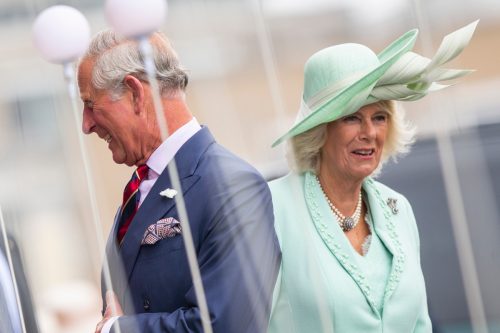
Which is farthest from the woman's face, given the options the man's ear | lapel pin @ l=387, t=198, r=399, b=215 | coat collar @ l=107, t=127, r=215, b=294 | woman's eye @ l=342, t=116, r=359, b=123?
the man's ear

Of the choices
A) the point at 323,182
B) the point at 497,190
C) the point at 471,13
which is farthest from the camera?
the point at 497,190

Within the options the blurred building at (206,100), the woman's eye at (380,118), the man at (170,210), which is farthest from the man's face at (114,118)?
the woman's eye at (380,118)

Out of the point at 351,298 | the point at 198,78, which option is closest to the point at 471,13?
the point at 198,78

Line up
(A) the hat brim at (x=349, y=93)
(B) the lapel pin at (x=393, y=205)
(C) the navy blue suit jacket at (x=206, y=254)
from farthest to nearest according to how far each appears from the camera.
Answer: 1. (B) the lapel pin at (x=393, y=205)
2. (A) the hat brim at (x=349, y=93)
3. (C) the navy blue suit jacket at (x=206, y=254)

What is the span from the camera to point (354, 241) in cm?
165

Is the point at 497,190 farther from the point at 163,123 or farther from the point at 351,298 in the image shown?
the point at 163,123

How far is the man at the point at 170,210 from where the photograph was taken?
56.2 inches

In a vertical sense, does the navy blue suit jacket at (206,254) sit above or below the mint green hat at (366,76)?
below

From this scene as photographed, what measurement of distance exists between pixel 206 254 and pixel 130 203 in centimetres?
16

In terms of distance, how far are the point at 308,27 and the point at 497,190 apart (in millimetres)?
838

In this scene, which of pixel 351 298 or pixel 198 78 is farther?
pixel 198 78

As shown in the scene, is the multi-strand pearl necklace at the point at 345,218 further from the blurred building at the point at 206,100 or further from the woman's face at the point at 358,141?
the blurred building at the point at 206,100

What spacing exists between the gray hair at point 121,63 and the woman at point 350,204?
9.7 inches

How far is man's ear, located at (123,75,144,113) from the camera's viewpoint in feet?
4.73
